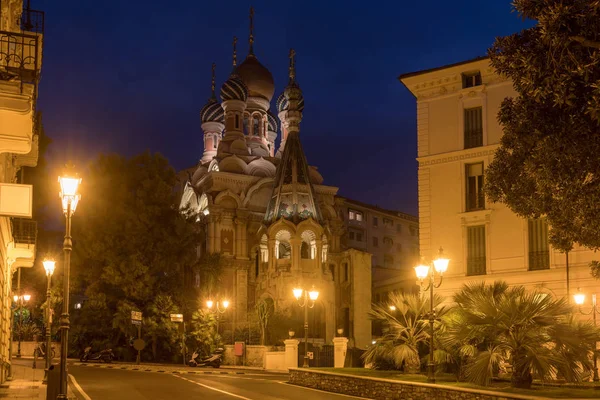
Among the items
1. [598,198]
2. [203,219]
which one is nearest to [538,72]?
[598,198]

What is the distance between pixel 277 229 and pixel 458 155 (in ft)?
75.4

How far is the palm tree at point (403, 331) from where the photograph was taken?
79.9 feet

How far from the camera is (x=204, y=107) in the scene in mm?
73000

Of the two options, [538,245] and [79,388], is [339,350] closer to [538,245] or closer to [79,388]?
[538,245]

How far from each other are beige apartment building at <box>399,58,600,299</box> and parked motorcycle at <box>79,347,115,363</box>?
66.9 ft

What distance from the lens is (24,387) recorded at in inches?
965

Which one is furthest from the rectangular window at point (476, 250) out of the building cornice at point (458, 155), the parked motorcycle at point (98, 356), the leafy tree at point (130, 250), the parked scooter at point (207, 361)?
the parked motorcycle at point (98, 356)

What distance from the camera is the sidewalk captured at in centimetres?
2144

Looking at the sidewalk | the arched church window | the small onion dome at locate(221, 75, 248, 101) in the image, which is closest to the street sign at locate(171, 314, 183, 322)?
the sidewalk

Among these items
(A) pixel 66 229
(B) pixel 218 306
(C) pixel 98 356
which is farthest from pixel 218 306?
(A) pixel 66 229

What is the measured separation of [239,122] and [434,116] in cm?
3133

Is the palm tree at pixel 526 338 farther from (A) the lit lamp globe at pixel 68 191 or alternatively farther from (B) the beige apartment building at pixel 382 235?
(B) the beige apartment building at pixel 382 235

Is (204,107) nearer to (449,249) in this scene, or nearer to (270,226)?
(270,226)

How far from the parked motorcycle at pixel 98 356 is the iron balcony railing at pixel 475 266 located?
22.3 m
